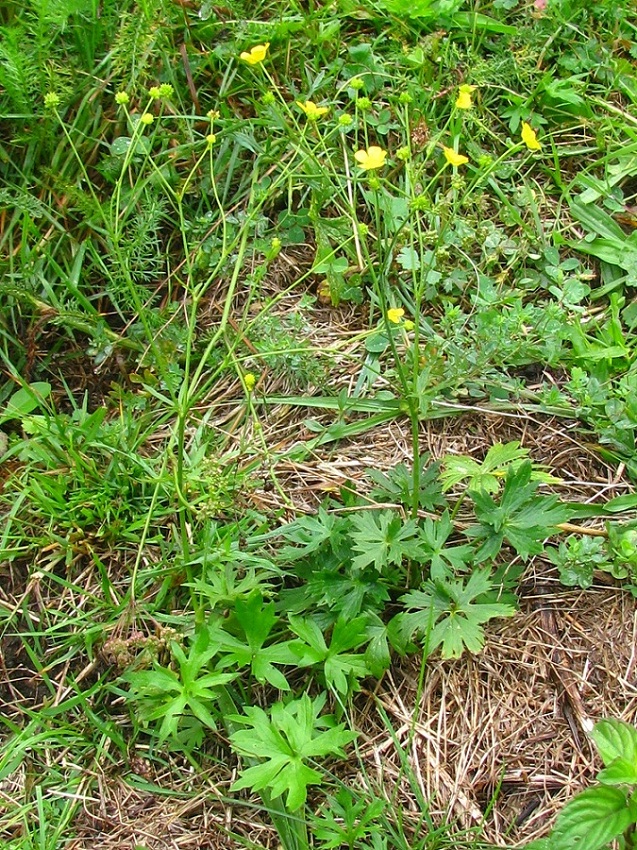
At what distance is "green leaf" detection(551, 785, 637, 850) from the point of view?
55.1 inches

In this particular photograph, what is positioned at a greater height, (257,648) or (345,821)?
(257,648)

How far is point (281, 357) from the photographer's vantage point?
204cm

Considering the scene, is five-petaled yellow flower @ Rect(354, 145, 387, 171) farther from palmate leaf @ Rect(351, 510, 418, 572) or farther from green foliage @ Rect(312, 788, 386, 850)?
green foliage @ Rect(312, 788, 386, 850)

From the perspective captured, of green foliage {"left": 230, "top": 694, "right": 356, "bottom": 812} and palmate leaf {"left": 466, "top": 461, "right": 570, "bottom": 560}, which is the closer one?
green foliage {"left": 230, "top": 694, "right": 356, "bottom": 812}

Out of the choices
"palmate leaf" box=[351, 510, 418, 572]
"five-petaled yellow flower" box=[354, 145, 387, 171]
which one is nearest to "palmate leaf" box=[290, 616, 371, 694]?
"palmate leaf" box=[351, 510, 418, 572]

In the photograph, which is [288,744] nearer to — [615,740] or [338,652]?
[338,652]

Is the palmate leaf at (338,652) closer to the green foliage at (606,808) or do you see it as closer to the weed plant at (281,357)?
the weed plant at (281,357)

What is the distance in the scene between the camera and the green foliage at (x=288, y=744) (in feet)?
4.86

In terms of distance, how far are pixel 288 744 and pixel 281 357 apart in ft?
3.00

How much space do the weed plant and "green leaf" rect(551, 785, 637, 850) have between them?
189mm

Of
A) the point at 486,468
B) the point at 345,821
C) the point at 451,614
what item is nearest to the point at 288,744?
the point at 345,821

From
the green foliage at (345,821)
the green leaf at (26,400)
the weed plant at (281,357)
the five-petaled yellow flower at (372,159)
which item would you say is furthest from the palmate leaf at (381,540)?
the green leaf at (26,400)

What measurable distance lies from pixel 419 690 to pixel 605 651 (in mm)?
416

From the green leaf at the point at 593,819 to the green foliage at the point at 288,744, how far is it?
15.6 inches
